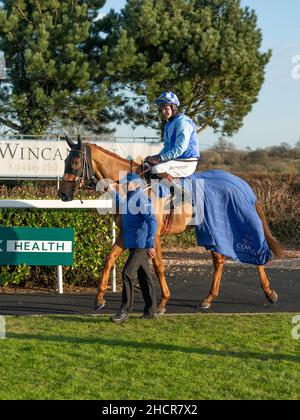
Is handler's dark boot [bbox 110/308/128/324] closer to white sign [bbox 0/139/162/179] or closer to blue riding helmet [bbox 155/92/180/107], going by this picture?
blue riding helmet [bbox 155/92/180/107]

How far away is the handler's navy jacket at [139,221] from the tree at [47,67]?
A: 1426 centimetres

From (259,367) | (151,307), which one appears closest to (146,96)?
(151,307)

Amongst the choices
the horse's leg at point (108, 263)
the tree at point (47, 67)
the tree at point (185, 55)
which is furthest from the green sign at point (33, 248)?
the tree at point (185, 55)

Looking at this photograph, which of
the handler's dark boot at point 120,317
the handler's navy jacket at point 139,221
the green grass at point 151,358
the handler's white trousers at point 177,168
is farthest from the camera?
the handler's white trousers at point 177,168

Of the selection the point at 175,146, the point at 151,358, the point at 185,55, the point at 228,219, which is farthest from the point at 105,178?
the point at 185,55

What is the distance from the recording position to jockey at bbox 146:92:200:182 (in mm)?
8156

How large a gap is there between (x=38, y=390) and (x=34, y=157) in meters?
13.1

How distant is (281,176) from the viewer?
2288 centimetres

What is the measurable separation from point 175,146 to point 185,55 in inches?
626

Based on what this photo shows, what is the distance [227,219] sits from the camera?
8.98 meters

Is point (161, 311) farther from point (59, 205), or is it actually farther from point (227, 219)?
point (59, 205)

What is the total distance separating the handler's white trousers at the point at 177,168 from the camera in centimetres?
829

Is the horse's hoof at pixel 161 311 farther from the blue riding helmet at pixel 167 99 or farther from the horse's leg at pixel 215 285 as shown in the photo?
the blue riding helmet at pixel 167 99
